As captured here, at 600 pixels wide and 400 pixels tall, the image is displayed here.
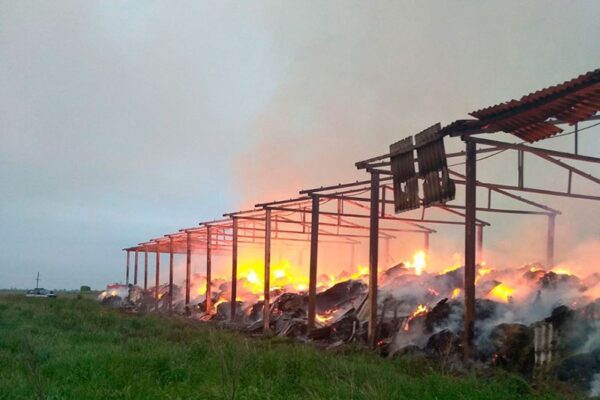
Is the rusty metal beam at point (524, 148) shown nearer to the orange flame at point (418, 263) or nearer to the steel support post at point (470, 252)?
the steel support post at point (470, 252)

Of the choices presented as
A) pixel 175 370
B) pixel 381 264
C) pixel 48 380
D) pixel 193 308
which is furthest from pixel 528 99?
pixel 193 308

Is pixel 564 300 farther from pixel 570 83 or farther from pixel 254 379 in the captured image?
pixel 254 379

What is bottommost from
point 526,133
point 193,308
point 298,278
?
point 193,308

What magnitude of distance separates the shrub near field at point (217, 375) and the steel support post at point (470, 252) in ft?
3.27

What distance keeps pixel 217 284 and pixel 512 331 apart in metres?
24.7

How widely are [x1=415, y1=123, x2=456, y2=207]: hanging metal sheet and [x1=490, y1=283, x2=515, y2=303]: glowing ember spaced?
123 inches

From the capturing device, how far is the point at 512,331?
10375mm

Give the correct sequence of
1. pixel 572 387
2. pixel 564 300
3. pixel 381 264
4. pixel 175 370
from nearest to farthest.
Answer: pixel 572 387, pixel 175 370, pixel 564 300, pixel 381 264

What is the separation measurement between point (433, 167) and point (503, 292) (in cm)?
392

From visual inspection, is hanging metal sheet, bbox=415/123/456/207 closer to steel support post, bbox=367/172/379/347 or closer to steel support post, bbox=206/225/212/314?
steel support post, bbox=367/172/379/347

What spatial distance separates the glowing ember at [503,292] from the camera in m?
12.9

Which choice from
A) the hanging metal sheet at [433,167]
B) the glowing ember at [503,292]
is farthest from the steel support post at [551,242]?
the hanging metal sheet at [433,167]

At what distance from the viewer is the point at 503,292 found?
43.4 ft

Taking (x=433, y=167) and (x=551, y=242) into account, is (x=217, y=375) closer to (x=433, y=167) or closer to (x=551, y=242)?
(x=433, y=167)
